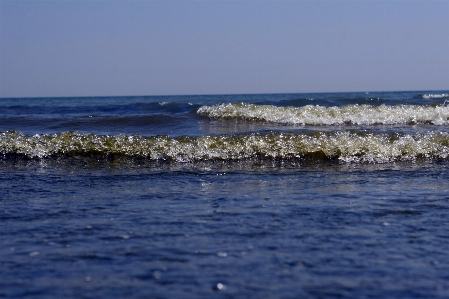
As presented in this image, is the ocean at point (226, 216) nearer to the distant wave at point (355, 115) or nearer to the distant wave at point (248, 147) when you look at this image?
the distant wave at point (248, 147)

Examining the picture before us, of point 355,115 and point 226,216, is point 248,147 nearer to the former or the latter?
point 226,216

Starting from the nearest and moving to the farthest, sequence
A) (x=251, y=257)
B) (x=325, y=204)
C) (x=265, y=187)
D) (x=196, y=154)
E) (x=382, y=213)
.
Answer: (x=251, y=257), (x=382, y=213), (x=325, y=204), (x=265, y=187), (x=196, y=154)

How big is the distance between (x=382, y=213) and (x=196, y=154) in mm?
3774

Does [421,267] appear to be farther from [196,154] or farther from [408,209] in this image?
[196,154]

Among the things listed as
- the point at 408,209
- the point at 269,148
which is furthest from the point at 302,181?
the point at 269,148

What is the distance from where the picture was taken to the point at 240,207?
4.71 metres

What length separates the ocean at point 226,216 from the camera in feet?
9.96

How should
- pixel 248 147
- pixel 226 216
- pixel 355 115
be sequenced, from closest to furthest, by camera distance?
pixel 226 216, pixel 248 147, pixel 355 115

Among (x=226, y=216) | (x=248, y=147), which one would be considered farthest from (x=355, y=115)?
(x=226, y=216)

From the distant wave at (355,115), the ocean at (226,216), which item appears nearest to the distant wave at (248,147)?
the ocean at (226,216)

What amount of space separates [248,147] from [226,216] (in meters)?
3.70

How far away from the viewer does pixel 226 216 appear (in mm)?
4391

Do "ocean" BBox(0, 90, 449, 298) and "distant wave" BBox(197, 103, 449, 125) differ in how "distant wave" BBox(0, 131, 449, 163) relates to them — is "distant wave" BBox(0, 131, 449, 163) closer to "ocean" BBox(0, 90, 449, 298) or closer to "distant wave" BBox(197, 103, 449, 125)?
"ocean" BBox(0, 90, 449, 298)

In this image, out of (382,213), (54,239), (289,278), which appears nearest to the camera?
(289,278)
